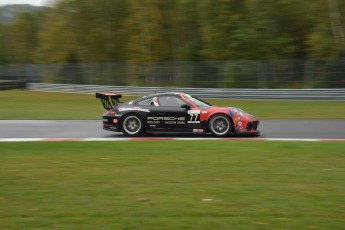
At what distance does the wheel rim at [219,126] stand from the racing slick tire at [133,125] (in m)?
1.92

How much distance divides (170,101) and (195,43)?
105 feet

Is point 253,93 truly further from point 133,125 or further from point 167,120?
point 133,125

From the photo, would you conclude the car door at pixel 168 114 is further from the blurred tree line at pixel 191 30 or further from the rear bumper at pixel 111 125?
the blurred tree line at pixel 191 30

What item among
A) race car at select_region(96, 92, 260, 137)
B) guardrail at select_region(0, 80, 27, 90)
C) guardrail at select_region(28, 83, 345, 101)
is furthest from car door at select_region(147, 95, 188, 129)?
guardrail at select_region(0, 80, 27, 90)

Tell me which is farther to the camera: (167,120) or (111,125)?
(111,125)

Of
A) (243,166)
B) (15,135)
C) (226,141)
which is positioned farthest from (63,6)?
(243,166)

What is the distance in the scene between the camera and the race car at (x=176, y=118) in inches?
528

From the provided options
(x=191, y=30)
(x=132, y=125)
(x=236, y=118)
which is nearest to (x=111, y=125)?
(x=132, y=125)

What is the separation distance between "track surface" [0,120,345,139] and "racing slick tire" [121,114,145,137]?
262 millimetres

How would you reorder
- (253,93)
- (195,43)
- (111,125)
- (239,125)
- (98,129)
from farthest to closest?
(195,43) < (253,93) < (98,129) < (111,125) < (239,125)

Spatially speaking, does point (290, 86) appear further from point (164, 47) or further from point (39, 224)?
point (39, 224)

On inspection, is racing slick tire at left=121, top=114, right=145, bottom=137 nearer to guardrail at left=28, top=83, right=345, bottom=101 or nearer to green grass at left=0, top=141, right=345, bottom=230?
green grass at left=0, top=141, right=345, bottom=230

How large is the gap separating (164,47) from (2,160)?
40.2 meters

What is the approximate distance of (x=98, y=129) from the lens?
15.7 m
